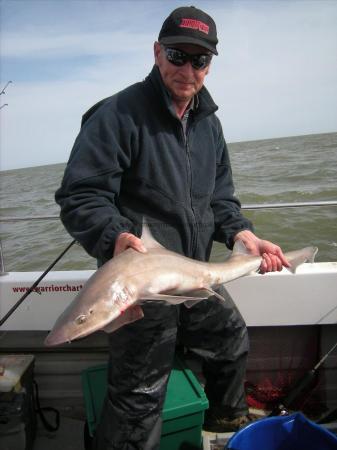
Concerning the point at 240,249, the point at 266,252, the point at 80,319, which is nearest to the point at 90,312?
the point at 80,319

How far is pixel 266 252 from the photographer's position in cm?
275

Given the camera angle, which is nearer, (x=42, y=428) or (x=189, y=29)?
(x=189, y=29)

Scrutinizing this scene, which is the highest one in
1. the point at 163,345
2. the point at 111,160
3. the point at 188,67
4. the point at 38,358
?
the point at 188,67

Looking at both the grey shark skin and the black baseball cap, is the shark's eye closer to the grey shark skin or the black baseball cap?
the grey shark skin

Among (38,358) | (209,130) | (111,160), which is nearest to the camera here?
(111,160)

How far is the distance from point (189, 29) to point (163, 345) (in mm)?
1942

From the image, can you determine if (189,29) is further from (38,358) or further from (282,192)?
(282,192)

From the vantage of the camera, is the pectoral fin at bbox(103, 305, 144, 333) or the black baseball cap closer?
the pectoral fin at bbox(103, 305, 144, 333)

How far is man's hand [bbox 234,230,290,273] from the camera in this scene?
267cm

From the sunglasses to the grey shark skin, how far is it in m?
1.09

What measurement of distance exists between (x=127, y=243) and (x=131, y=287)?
0.80 ft

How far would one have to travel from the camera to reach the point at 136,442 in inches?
94.9

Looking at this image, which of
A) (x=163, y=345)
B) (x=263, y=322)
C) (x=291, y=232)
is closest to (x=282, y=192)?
(x=291, y=232)

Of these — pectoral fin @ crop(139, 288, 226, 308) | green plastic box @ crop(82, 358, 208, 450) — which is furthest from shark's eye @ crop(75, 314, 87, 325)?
green plastic box @ crop(82, 358, 208, 450)
